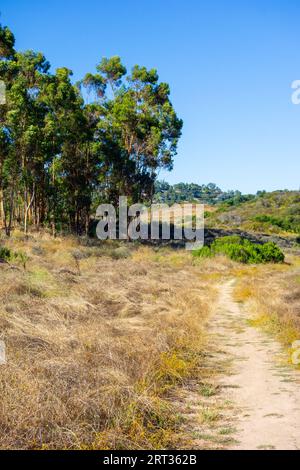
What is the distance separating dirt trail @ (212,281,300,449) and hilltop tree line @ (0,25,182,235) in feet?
72.1

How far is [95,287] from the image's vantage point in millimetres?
14305

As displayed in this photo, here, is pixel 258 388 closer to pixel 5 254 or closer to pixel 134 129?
pixel 5 254

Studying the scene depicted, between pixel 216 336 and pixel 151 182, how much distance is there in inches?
1337

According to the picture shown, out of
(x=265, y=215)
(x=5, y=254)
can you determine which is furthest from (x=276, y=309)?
(x=265, y=215)

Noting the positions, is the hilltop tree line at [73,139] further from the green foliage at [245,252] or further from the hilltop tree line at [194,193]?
the hilltop tree line at [194,193]

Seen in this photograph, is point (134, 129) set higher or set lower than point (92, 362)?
higher

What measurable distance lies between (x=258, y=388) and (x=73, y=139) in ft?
105

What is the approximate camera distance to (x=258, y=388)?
7129mm

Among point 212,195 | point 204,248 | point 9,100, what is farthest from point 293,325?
point 212,195

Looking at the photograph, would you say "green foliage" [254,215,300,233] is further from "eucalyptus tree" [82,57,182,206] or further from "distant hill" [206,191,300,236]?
"eucalyptus tree" [82,57,182,206]

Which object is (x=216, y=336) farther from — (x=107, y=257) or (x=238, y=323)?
(x=107, y=257)

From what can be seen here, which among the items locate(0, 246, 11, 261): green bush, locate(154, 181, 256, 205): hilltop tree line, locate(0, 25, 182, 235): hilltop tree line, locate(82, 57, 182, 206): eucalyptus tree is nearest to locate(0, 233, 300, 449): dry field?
locate(0, 246, 11, 261): green bush

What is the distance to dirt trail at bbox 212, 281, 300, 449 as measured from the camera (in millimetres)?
5234

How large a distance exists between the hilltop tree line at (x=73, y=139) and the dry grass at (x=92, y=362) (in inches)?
704
